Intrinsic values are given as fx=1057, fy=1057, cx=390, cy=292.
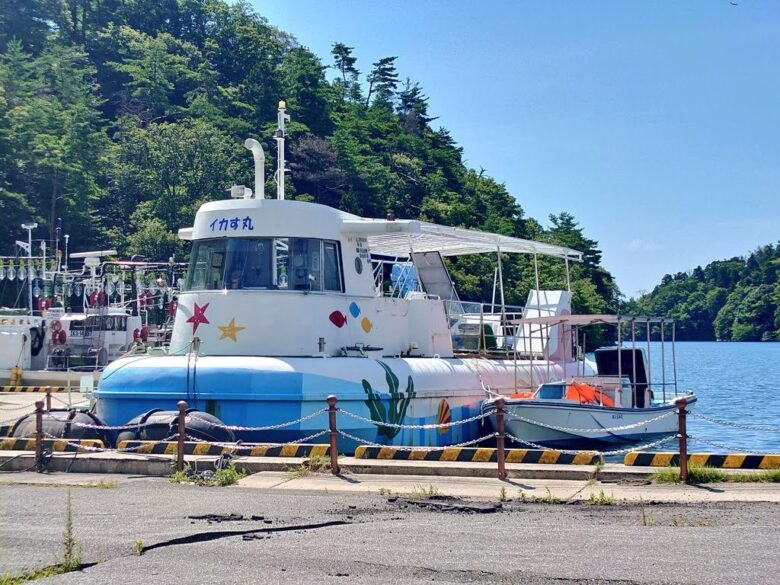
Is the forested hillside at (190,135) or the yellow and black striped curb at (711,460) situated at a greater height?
the forested hillside at (190,135)

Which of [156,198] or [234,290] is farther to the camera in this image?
[156,198]

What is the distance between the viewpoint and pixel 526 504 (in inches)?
440

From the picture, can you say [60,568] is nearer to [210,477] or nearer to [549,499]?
[210,477]

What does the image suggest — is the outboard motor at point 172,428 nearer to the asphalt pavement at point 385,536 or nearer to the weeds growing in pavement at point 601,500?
the asphalt pavement at point 385,536

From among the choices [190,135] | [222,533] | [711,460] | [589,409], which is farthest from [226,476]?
[190,135]

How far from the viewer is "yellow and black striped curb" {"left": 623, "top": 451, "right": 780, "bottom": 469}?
12883 mm

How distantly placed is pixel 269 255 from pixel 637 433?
11.2m

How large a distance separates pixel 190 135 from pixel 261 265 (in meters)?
52.2

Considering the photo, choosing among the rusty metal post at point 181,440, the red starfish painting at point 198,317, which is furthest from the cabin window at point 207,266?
the rusty metal post at point 181,440

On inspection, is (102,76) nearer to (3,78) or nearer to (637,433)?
(3,78)

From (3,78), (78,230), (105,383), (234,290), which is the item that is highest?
(3,78)

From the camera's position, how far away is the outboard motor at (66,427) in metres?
16.6

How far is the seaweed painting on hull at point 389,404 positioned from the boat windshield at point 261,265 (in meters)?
2.01

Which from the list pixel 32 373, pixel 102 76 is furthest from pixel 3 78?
pixel 32 373
